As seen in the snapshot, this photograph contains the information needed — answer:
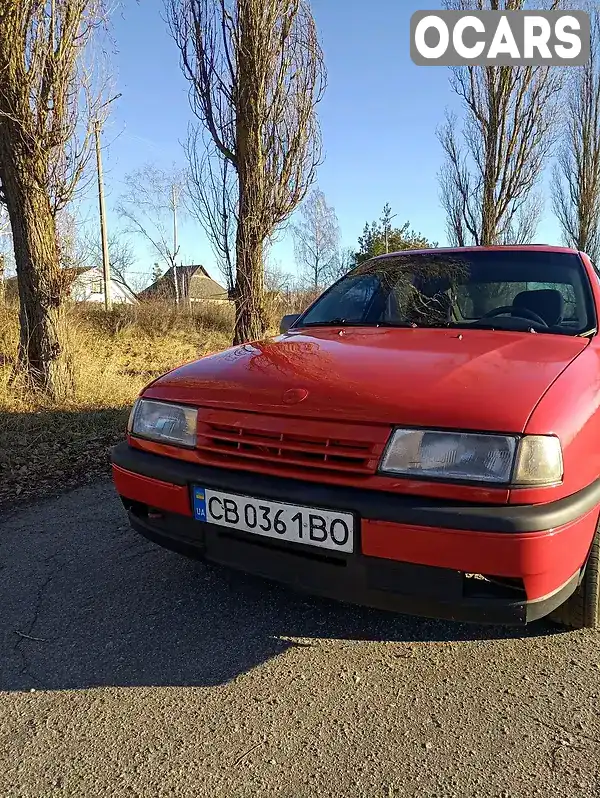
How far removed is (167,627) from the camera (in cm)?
210

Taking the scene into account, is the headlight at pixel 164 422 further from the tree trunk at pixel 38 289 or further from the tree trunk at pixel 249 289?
the tree trunk at pixel 249 289

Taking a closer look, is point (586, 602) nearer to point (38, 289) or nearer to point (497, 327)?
point (497, 327)

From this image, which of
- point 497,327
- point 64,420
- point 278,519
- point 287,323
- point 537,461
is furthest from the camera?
point 64,420

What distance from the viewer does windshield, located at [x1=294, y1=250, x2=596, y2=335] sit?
2.53 m

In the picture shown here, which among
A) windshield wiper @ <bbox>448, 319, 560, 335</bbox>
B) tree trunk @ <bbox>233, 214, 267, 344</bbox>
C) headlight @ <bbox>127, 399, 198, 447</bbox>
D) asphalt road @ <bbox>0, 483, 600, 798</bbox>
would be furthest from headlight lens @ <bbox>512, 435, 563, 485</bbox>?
tree trunk @ <bbox>233, 214, 267, 344</bbox>

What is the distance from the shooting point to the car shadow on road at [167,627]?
1.86 meters

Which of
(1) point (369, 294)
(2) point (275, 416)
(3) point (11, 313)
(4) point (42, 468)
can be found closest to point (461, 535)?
(2) point (275, 416)

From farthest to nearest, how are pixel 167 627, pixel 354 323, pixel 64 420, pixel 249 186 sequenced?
1. pixel 249 186
2. pixel 64 420
3. pixel 354 323
4. pixel 167 627

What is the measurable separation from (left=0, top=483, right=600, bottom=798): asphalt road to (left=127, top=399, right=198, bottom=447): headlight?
2.33 feet

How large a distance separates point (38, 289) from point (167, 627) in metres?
4.60

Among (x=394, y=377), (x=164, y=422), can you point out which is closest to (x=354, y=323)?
(x=394, y=377)

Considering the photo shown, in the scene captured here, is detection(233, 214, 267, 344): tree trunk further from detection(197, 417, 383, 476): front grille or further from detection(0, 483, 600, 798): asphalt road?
detection(197, 417, 383, 476): front grille

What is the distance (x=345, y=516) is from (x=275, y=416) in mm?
399

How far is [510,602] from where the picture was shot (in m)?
1.55
